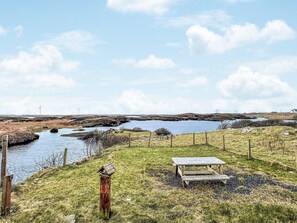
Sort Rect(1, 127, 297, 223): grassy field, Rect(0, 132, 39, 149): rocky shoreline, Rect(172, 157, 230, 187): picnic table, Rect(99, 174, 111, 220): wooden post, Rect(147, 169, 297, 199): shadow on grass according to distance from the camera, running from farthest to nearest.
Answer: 1. Rect(0, 132, 39, 149): rocky shoreline
2. Rect(172, 157, 230, 187): picnic table
3. Rect(147, 169, 297, 199): shadow on grass
4. Rect(1, 127, 297, 223): grassy field
5. Rect(99, 174, 111, 220): wooden post

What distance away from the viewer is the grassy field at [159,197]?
471 inches

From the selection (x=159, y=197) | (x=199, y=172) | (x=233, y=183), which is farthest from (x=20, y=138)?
(x=233, y=183)

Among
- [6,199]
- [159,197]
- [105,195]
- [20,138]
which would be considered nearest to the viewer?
[105,195]

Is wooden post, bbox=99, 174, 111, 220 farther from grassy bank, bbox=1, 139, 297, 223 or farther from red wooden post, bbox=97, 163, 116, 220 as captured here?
grassy bank, bbox=1, 139, 297, 223

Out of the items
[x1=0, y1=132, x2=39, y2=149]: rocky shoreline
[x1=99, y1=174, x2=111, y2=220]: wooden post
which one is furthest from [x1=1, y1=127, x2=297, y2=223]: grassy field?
[x1=0, y1=132, x2=39, y2=149]: rocky shoreline

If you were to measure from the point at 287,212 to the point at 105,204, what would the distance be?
23.9 feet

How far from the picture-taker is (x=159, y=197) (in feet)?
45.1

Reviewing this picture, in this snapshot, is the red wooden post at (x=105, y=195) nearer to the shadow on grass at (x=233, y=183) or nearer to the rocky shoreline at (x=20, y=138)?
the shadow on grass at (x=233, y=183)

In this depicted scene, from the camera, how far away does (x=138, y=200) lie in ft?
44.2

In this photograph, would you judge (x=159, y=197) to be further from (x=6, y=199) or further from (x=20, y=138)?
(x=20, y=138)

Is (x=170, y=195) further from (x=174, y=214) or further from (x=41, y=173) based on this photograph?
(x=41, y=173)

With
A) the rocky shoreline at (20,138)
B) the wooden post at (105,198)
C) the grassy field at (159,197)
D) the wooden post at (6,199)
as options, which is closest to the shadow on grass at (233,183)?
the grassy field at (159,197)

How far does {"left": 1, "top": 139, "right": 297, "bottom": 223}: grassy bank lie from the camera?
12.0 m

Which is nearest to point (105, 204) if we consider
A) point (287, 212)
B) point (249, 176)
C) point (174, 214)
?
point (174, 214)
